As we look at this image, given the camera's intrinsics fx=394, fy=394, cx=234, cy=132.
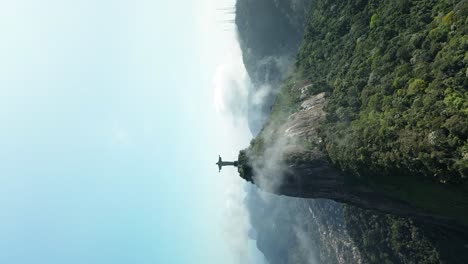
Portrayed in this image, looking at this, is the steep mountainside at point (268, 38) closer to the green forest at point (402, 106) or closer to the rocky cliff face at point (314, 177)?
the green forest at point (402, 106)

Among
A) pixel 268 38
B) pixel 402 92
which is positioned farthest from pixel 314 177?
pixel 268 38

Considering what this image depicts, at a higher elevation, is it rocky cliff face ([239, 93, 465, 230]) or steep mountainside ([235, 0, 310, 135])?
steep mountainside ([235, 0, 310, 135])

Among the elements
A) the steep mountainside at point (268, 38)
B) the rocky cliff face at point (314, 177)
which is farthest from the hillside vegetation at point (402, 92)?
the steep mountainside at point (268, 38)

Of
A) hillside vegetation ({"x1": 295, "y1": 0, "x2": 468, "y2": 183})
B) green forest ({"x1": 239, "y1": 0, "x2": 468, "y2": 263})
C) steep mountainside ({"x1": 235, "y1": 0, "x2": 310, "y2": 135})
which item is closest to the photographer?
hillside vegetation ({"x1": 295, "y1": 0, "x2": 468, "y2": 183})

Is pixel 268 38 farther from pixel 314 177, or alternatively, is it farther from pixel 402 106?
pixel 402 106

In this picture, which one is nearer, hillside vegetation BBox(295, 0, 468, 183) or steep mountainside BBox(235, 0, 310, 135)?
hillside vegetation BBox(295, 0, 468, 183)

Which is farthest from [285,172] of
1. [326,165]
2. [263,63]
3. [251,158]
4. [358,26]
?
[263,63]

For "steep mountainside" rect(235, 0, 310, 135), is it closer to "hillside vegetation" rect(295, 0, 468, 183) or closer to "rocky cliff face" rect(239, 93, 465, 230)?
"hillside vegetation" rect(295, 0, 468, 183)

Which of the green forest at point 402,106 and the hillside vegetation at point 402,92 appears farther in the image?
the green forest at point 402,106

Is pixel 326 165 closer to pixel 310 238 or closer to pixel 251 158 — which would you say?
pixel 251 158

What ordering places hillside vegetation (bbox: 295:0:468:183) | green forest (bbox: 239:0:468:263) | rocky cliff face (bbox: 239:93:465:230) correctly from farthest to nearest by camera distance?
rocky cliff face (bbox: 239:93:465:230) < green forest (bbox: 239:0:468:263) < hillside vegetation (bbox: 295:0:468:183)

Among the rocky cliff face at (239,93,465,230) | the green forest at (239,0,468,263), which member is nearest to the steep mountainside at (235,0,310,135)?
the green forest at (239,0,468,263)
